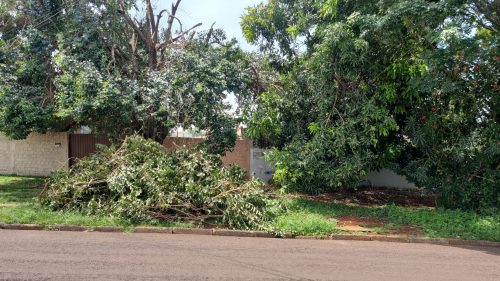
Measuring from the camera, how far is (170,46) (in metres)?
16.0

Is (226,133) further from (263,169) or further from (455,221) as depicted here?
(455,221)

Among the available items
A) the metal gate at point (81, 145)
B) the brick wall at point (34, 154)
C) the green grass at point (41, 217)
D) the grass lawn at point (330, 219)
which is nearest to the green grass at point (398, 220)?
the grass lawn at point (330, 219)

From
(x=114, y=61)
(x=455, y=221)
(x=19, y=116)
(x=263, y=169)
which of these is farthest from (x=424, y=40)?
(x=19, y=116)

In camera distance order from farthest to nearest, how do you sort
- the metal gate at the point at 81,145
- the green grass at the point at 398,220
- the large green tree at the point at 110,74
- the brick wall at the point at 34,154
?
the brick wall at the point at 34,154, the metal gate at the point at 81,145, the large green tree at the point at 110,74, the green grass at the point at 398,220

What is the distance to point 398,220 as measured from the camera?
10734mm

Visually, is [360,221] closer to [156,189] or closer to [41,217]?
[156,189]

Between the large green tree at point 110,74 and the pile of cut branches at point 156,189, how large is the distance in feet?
5.17

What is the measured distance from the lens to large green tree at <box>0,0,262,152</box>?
12695mm

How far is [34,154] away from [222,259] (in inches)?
591

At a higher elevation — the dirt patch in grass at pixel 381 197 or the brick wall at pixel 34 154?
the brick wall at pixel 34 154

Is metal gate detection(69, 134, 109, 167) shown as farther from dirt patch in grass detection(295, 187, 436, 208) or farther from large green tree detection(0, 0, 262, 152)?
dirt patch in grass detection(295, 187, 436, 208)

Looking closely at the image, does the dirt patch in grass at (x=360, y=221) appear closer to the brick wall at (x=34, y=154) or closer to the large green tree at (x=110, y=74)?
the large green tree at (x=110, y=74)

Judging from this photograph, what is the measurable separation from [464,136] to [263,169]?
764cm

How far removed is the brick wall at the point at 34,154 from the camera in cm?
1873
